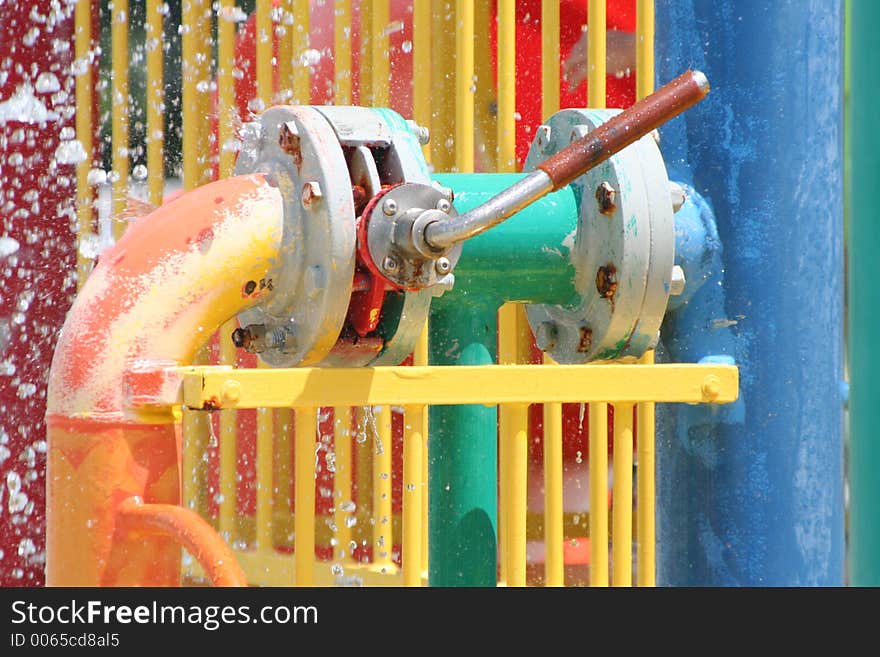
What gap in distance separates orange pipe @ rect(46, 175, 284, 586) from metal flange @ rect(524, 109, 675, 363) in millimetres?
319

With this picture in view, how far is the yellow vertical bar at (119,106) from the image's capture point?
205 cm

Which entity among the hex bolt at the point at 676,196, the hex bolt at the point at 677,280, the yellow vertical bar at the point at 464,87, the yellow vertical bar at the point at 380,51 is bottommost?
the hex bolt at the point at 677,280

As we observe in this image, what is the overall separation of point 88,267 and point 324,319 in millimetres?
987

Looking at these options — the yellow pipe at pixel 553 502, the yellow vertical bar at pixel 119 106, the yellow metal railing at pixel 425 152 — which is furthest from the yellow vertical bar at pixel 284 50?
the yellow pipe at pixel 553 502

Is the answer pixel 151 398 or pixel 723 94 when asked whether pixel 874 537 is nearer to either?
pixel 723 94

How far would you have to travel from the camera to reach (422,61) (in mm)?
1828

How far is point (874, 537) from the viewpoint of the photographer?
2133 mm

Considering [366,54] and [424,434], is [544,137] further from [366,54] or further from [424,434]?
[366,54]

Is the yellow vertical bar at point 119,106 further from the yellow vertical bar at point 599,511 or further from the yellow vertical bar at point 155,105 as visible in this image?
the yellow vertical bar at point 599,511

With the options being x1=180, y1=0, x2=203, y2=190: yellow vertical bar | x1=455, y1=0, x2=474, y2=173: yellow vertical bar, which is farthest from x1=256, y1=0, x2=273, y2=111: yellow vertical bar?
x1=455, y1=0, x2=474, y2=173: yellow vertical bar

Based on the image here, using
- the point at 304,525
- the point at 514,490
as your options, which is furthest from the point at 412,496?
the point at 304,525

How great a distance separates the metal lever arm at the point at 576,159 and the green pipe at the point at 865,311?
41.4 inches
